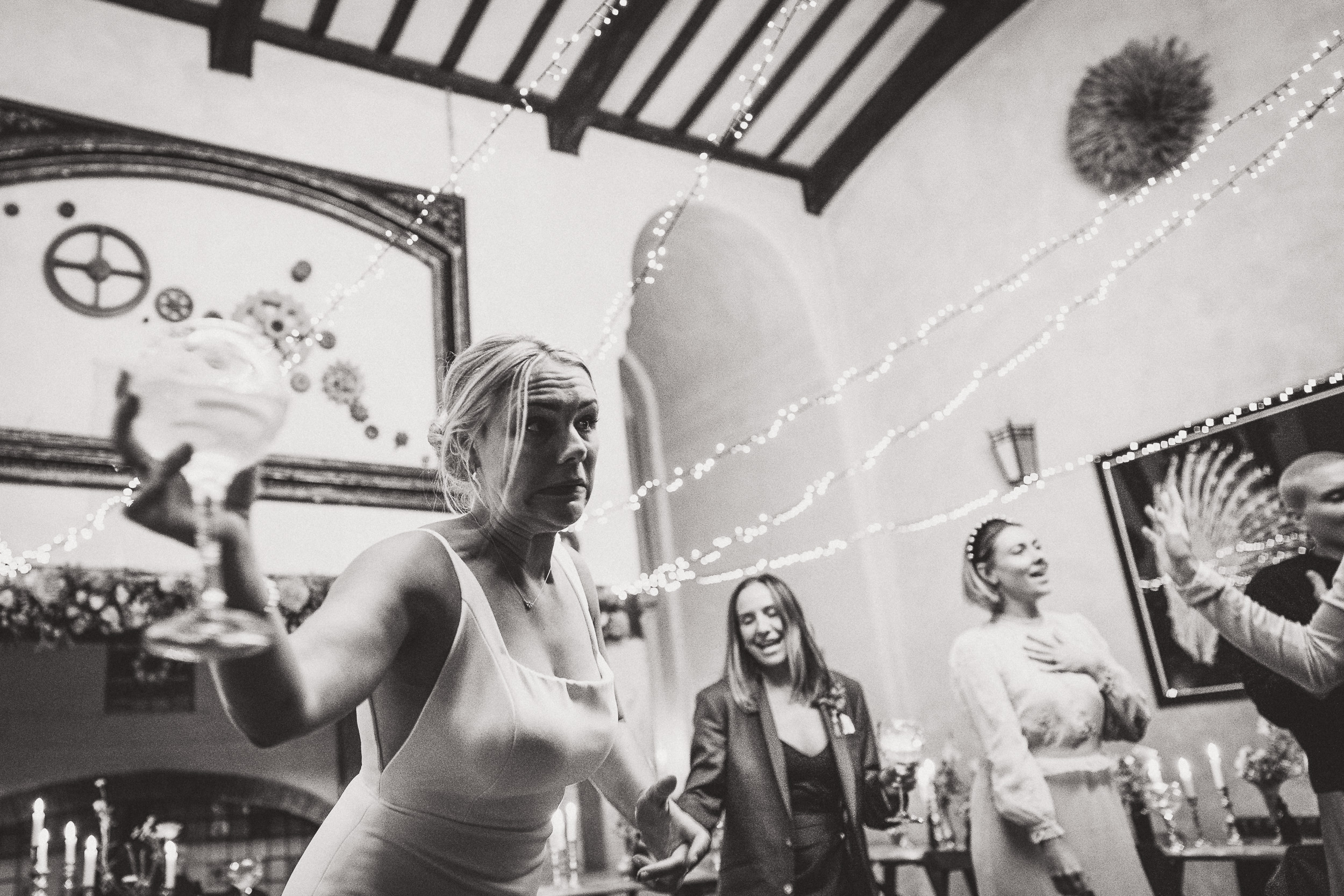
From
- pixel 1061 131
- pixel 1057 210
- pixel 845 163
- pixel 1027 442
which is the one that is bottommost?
pixel 1027 442

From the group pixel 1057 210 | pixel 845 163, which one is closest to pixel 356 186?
pixel 845 163

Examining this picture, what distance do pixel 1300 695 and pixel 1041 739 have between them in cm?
68

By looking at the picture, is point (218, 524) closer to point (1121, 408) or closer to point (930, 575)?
point (1121, 408)

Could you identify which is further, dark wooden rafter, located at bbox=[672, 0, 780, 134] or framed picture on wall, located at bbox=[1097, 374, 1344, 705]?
dark wooden rafter, located at bbox=[672, 0, 780, 134]

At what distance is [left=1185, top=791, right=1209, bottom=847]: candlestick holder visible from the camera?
14.1ft

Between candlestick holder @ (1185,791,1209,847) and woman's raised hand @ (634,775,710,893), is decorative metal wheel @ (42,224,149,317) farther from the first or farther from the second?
candlestick holder @ (1185,791,1209,847)

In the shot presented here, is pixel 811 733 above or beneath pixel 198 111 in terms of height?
beneath

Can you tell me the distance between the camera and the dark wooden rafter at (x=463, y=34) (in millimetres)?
5694

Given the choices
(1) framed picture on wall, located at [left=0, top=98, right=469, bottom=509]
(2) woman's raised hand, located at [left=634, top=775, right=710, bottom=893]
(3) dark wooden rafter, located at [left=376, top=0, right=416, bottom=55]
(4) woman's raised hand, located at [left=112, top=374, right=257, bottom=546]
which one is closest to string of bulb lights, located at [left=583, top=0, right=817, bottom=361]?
(1) framed picture on wall, located at [left=0, top=98, right=469, bottom=509]

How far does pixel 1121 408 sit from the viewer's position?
17.7 feet

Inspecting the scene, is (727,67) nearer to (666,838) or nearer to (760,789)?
(760,789)

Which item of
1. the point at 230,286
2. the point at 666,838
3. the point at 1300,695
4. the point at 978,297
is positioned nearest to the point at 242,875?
the point at 230,286

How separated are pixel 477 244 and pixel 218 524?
17.7 ft

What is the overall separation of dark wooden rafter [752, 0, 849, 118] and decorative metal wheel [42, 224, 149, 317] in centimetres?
376
